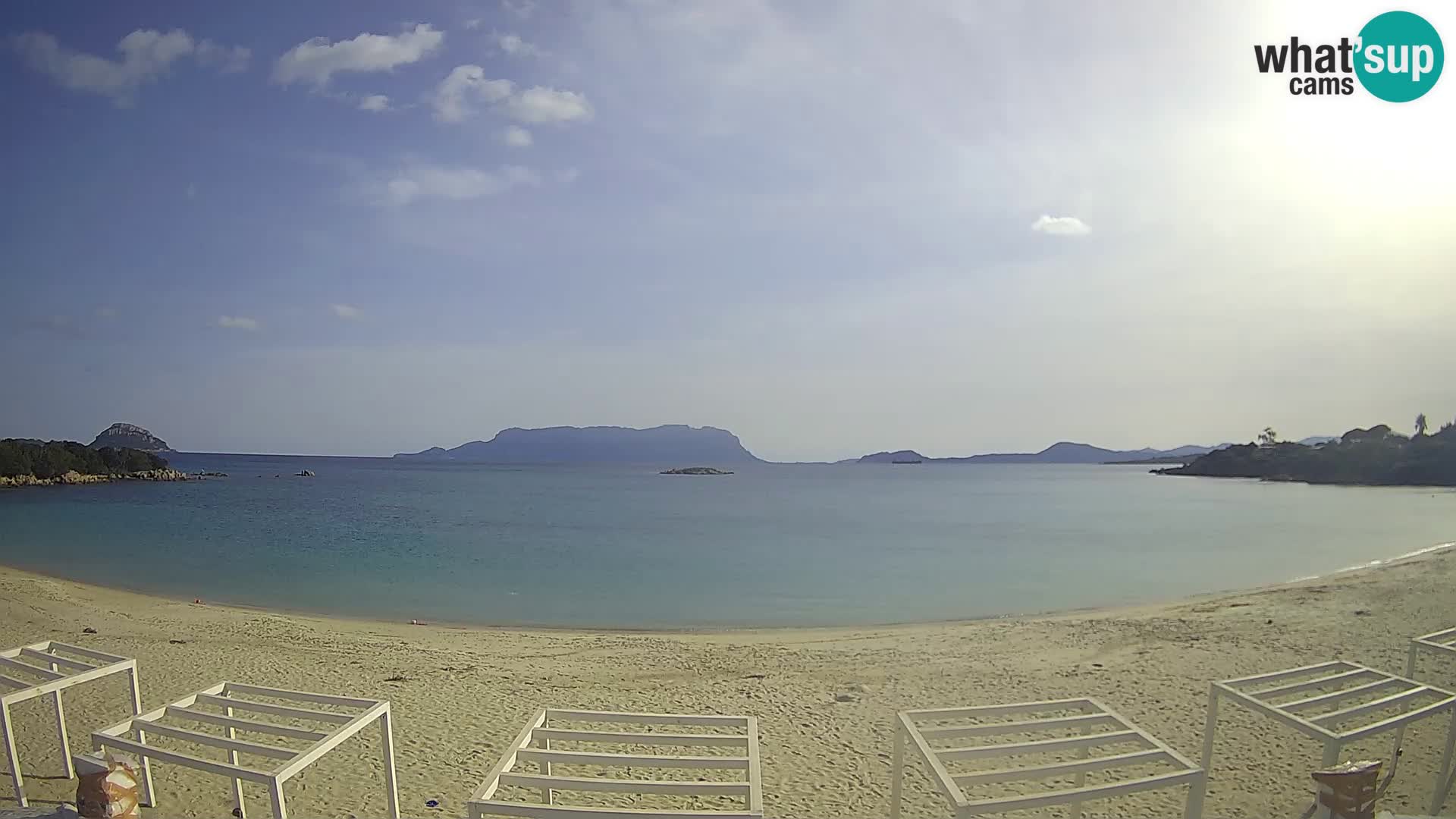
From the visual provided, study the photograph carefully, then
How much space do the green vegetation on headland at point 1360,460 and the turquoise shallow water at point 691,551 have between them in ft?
20.2

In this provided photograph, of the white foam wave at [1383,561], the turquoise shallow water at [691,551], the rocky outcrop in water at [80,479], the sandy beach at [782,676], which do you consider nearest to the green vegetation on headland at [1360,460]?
the turquoise shallow water at [691,551]

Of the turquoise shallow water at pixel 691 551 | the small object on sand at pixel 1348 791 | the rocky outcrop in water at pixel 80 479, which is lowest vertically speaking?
the turquoise shallow water at pixel 691 551

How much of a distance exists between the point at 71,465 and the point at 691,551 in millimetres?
62342

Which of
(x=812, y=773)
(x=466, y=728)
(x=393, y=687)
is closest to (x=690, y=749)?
(x=812, y=773)

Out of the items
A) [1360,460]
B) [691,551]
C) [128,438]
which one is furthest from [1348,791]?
[128,438]

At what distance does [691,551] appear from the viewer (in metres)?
25.4

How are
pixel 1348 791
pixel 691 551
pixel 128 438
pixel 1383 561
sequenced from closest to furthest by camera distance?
pixel 1348 791, pixel 1383 561, pixel 691 551, pixel 128 438

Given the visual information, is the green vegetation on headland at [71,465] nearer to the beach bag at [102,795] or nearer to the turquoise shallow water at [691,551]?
the turquoise shallow water at [691,551]

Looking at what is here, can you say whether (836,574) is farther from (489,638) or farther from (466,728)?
(466,728)

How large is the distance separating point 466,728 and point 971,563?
61.1ft

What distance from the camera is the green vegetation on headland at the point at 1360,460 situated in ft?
179

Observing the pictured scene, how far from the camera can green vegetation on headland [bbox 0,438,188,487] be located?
53094mm

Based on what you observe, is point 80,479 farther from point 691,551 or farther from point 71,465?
point 691,551

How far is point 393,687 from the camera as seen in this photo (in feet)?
25.1
